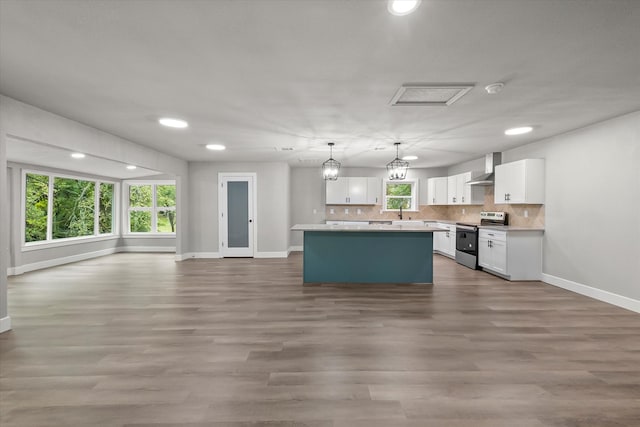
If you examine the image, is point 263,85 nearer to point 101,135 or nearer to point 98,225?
point 101,135

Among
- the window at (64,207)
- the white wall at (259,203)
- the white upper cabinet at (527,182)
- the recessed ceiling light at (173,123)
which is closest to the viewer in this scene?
the recessed ceiling light at (173,123)

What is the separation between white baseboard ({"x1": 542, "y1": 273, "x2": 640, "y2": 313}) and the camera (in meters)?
3.58

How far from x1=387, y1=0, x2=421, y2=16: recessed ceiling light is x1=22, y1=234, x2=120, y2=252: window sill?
7.80 meters

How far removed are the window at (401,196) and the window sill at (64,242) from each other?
7973 mm

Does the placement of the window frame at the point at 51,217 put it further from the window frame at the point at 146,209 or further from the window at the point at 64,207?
the window frame at the point at 146,209

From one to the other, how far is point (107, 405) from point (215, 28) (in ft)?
8.23

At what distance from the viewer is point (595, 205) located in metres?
4.06

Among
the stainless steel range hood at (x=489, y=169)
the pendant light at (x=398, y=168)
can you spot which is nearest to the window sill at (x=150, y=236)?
the pendant light at (x=398, y=168)

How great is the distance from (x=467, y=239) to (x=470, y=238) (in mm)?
114

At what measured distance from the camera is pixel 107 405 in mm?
1818

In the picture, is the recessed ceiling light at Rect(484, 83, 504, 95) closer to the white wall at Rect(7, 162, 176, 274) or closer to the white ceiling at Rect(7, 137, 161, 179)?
the white ceiling at Rect(7, 137, 161, 179)

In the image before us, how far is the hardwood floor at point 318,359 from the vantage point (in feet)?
5.76

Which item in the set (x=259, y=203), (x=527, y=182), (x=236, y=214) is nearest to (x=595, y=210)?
(x=527, y=182)

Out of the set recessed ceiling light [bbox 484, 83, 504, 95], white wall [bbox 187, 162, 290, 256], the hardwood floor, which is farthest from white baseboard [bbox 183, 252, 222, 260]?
recessed ceiling light [bbox 484, 83, 504, 95]
